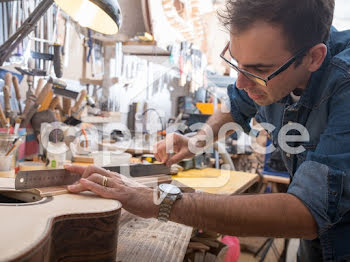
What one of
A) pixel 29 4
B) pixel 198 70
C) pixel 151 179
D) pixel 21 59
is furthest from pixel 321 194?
pixel 198 70

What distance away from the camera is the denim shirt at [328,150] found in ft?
2.60

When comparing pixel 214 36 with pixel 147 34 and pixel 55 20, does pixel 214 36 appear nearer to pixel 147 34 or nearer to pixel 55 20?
pixel 147 34

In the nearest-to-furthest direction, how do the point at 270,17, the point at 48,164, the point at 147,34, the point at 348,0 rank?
1. the point at 270,17
2. the point at 48,164
3. the point at 147,34
4. the point at 348,0

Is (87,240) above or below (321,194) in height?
below

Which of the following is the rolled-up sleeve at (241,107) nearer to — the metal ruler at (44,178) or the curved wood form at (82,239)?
the metal ruler at (44,178)

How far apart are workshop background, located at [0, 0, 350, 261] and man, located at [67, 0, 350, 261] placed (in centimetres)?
18

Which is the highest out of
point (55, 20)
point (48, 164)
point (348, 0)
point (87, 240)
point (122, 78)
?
point (348, 0)

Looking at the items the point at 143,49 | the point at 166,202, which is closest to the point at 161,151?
the point at 166,202

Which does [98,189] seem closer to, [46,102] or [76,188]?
[76,188]

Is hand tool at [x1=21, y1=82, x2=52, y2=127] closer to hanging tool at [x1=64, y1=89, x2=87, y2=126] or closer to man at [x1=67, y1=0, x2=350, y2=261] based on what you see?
hanging tool at [x1=64, y1=89, x2=87, y2=126]

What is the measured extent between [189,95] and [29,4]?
11.5ft

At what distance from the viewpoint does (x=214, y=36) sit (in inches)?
203

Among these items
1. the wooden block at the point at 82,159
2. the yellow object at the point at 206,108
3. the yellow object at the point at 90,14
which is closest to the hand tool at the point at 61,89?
the wooden block at the point at 82,159

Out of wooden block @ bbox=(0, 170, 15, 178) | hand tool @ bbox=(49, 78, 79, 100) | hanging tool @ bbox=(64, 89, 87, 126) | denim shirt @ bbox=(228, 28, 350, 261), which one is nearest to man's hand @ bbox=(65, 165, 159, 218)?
denim shirt @ bbox=(228, 28, 350, 261)
